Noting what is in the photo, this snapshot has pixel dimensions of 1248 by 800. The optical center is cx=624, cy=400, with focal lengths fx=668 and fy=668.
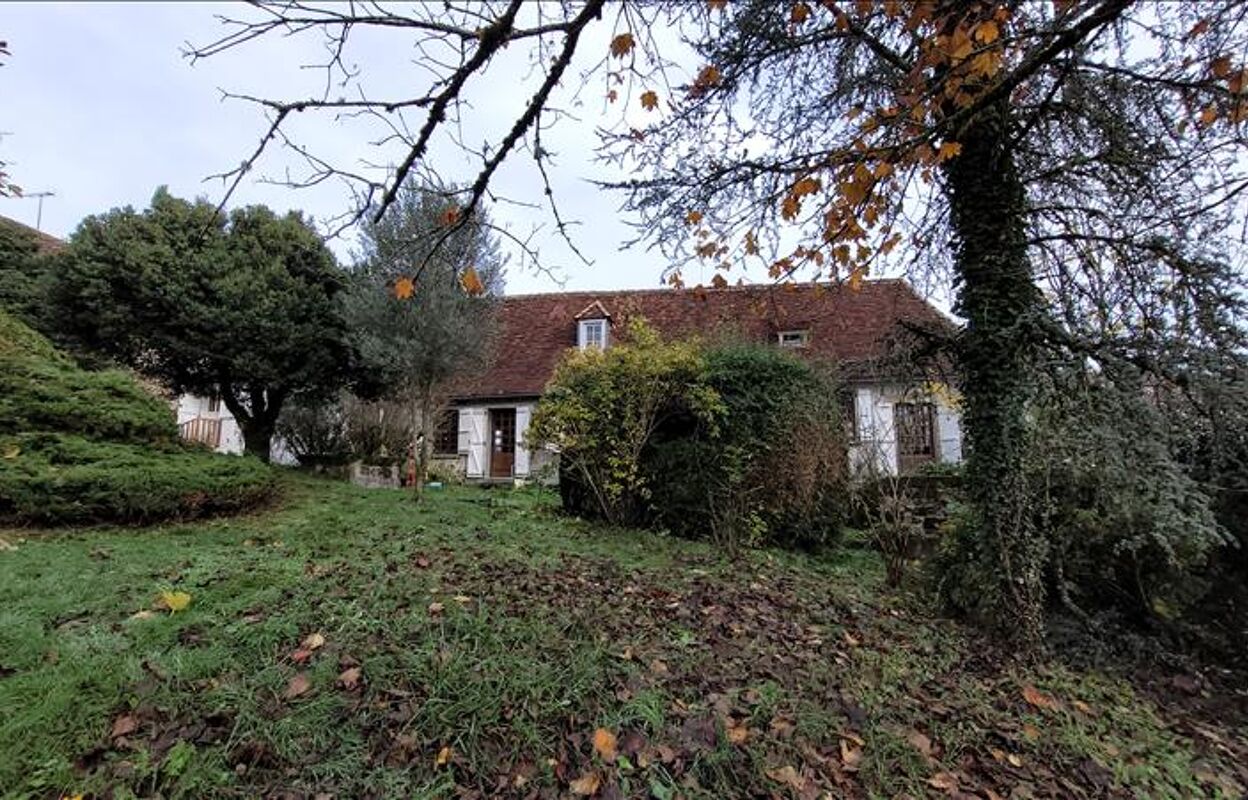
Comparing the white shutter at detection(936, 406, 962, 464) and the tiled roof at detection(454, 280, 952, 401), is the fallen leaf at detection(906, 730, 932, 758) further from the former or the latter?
the white shutter at detection(936, 406, 962, 464)

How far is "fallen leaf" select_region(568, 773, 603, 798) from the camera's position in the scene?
8.82 ft

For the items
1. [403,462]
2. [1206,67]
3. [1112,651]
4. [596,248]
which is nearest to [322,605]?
[596,248]

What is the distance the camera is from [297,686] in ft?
10.0

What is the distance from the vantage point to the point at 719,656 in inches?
148

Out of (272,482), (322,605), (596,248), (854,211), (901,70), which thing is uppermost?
(901,70)


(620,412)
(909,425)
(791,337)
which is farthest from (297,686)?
(791,337)

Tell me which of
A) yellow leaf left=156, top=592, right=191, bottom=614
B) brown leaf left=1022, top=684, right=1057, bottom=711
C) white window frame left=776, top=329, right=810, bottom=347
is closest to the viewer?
yellow leaf left=156, top=592, right=191, bottom=614

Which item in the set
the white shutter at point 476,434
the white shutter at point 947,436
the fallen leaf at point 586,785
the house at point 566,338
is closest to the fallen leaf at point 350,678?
the fallen leaf at point 586,785

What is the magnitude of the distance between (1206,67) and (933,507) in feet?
16.2

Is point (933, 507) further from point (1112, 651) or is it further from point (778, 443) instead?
point (1112, 651)

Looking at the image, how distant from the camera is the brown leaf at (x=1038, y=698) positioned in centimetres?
390

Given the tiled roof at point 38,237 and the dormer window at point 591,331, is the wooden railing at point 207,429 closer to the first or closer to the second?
the tiled roof at point 38,237

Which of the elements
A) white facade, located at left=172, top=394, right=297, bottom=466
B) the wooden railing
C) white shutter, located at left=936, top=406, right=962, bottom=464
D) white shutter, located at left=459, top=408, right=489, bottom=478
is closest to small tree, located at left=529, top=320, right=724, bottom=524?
white shutter, located at left=936, top=406, right=962, bottom=464

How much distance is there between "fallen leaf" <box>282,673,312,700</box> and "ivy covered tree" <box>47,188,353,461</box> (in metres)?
9.09
